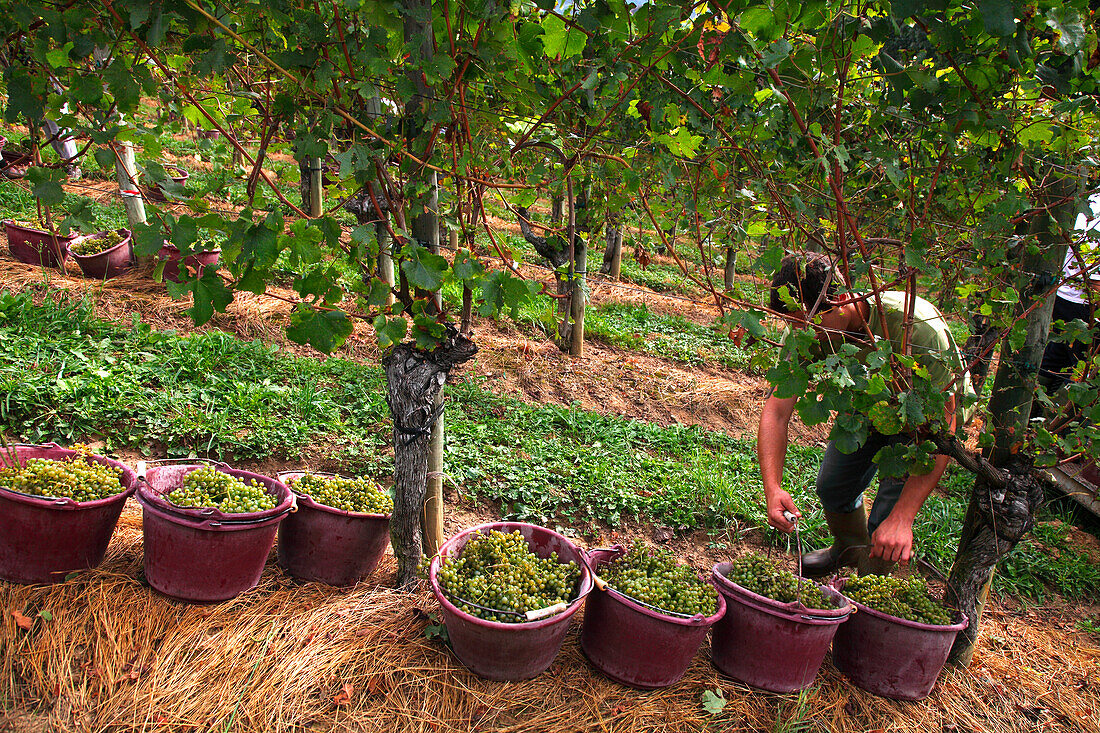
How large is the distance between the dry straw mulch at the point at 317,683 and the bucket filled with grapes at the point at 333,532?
0.07 meters

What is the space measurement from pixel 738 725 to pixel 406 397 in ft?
5.75

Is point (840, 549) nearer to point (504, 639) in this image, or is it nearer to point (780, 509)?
point (780, 509)

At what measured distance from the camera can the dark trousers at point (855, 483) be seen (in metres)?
3.38

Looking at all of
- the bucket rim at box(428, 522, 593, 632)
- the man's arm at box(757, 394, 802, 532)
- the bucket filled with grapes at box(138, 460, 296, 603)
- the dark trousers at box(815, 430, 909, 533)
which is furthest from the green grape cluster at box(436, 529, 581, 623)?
the dark trousers at box(815, 430, 909, 533)

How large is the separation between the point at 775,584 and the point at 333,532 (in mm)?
1826

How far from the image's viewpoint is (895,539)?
105 inches

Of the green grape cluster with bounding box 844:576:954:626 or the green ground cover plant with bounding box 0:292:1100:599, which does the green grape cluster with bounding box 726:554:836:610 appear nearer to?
the green grape cluster with bounding box 844:576:954:626

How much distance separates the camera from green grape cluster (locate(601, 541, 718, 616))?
242cm

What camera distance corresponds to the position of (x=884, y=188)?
349 cm

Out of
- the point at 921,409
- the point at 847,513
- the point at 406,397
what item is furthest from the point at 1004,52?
the point at 847,513

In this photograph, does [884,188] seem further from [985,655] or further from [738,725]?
[738,725]

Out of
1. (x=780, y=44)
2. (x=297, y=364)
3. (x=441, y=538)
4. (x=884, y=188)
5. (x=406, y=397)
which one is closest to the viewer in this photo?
(x=780, y=44)

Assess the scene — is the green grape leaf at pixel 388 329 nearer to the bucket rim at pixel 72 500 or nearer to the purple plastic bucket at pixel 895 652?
the bucket rim at pixel 72 500

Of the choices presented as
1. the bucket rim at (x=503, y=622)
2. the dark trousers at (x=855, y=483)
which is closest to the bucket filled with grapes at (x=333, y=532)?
the bucket rim at (x=503, y=622)
